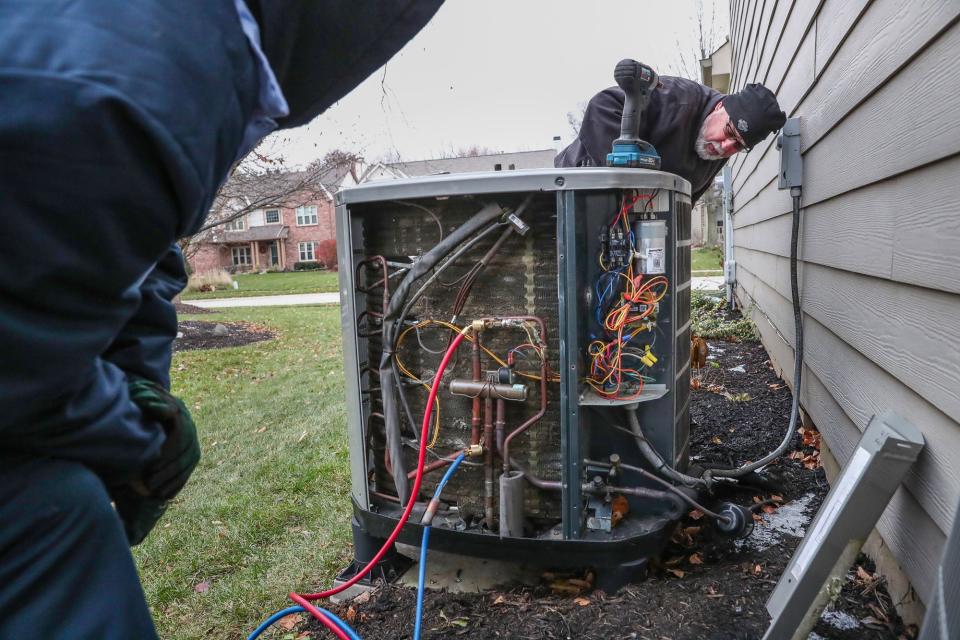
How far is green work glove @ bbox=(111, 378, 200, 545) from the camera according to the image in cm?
107

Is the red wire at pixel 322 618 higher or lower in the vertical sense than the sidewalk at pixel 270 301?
higher

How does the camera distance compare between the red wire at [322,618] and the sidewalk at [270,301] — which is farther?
the sidewalk at [270,301]

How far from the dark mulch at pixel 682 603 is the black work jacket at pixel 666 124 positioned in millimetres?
1513

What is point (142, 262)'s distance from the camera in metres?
0.81

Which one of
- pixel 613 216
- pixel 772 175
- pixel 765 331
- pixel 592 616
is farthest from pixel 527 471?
pixel 765 331

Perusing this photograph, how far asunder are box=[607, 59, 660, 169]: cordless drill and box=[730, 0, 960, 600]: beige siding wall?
27.4 inches

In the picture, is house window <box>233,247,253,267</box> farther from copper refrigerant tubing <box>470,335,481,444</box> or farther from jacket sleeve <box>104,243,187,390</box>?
jacket sleeve <box>104,243,187,390</box>

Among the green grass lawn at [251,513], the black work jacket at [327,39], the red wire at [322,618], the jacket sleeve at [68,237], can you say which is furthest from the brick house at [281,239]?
the jacket sleeve at [68,237]

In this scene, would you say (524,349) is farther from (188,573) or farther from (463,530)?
(188,573)

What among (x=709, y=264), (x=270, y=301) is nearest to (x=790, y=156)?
(x=709, y=264)

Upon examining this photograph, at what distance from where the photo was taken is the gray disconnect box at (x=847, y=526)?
5.63ft

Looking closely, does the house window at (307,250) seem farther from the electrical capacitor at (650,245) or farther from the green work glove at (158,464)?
the green work glove at (158,464)

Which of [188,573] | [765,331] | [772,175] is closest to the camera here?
[188,573]

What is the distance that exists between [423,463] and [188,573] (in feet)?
4.32
